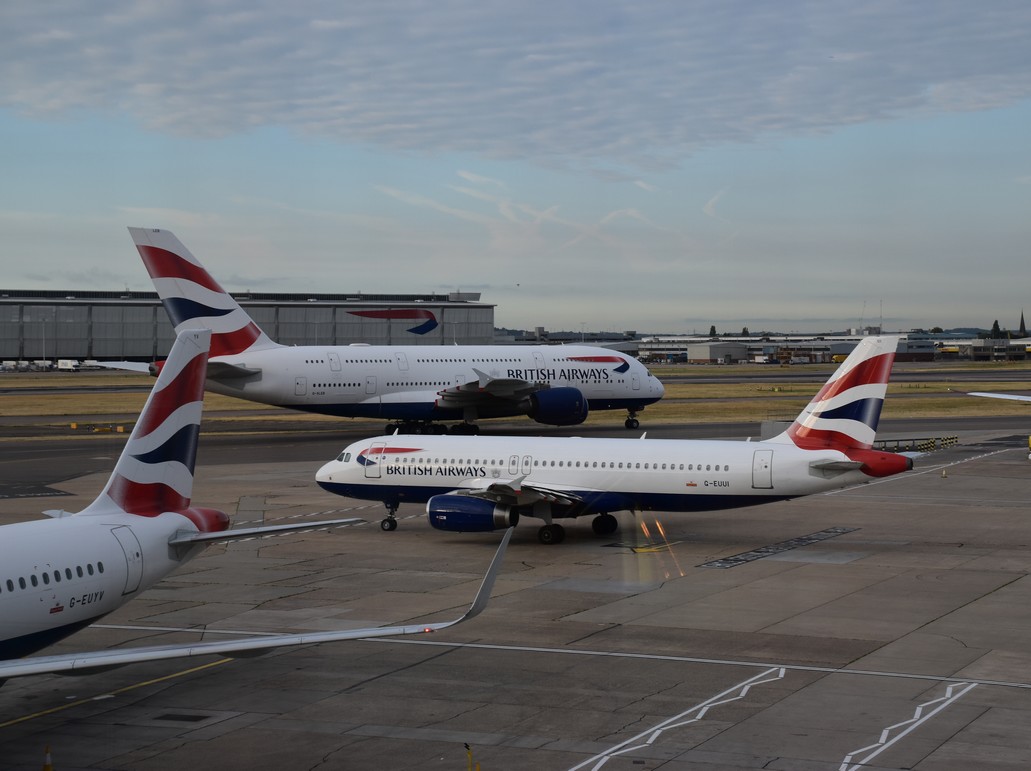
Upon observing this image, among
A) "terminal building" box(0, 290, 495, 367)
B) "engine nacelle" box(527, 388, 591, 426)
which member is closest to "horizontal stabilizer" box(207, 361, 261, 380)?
"engine nacelle" box(527, 388, 591, 426)

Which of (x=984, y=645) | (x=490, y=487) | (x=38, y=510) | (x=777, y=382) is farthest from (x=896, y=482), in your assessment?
(x=777, y=382)

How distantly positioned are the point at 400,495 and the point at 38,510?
15368mm

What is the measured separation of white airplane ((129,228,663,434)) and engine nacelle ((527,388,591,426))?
0.06m

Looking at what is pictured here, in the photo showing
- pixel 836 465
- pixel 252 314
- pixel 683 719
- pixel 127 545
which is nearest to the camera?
pixel 683 719

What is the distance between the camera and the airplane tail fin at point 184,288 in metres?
65.8

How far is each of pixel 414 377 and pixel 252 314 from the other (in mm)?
110339

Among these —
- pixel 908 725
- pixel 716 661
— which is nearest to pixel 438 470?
pixel 716 661

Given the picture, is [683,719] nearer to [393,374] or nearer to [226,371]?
[226,371]

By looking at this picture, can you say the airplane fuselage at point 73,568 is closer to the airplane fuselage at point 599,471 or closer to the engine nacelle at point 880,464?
the airplane fuselage at point 599,471

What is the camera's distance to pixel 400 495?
43.5 m

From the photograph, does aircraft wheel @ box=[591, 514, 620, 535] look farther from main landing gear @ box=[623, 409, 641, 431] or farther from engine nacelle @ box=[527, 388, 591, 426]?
main landing gear @ box=[623, 409, 641, 431]

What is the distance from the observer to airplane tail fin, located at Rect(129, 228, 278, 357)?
65812mm

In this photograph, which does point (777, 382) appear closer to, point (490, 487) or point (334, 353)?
point (334, 353)

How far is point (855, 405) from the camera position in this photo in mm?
39062
